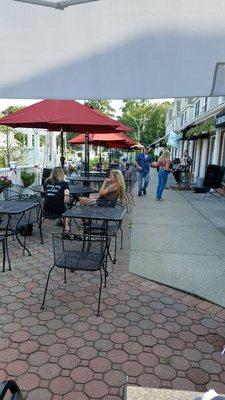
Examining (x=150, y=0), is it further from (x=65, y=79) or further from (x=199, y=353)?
(x=199, y=353)

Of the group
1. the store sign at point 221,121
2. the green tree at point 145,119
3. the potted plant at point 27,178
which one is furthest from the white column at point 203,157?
the green tree at point 145,119

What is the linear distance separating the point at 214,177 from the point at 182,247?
681 centimetres

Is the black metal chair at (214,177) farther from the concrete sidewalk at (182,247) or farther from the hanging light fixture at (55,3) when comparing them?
the hanging light fixture at (55,3)

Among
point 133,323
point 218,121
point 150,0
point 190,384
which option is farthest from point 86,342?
point 218,121

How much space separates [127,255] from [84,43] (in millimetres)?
4510

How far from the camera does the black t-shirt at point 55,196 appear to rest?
20.1 feet

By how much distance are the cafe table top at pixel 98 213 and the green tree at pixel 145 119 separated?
5572 centimetres

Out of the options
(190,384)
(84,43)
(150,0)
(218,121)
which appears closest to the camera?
(150,0)

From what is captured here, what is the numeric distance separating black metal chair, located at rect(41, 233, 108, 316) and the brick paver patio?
0.35 metres

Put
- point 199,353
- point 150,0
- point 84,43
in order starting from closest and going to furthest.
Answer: point 150,0 < point 84,43 < point 199,353

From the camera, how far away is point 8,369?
112 inches

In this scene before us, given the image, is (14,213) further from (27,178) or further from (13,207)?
(27,178)

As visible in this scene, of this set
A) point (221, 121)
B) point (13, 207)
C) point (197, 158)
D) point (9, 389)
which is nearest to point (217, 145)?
point (221, 121)

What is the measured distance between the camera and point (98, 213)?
16.7ft
